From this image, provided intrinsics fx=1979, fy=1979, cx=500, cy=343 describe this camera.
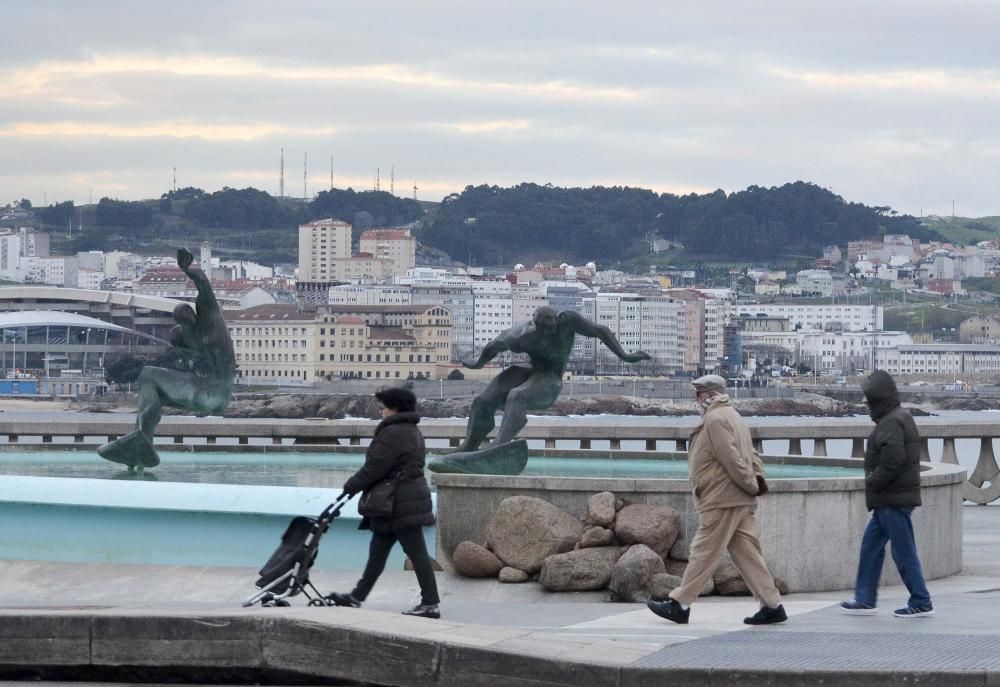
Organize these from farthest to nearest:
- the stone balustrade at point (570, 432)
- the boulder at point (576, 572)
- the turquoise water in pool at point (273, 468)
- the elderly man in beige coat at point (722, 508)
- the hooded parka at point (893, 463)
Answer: the stone balustrade at point (570, 432) → the turquoise water in pool at point (273, 468) → the boulder at point (576, 572) → the hooded parka at point (893, 463) → the elderly man in beige coat at point (722, 508)

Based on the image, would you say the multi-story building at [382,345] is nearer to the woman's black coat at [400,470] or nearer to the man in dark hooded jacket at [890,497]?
the man in dark hooded jacket at [890,497]

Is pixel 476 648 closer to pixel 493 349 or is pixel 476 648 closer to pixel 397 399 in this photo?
pixel 397 399

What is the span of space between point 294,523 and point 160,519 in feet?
11.1

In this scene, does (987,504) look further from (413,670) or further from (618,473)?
(413,670)

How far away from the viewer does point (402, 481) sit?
28.1 ft

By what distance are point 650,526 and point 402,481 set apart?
2.38m

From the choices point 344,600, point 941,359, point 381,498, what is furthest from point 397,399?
point 941,359

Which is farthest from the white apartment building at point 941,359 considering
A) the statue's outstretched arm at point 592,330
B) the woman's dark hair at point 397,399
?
the woman's dark hair at point 397,399

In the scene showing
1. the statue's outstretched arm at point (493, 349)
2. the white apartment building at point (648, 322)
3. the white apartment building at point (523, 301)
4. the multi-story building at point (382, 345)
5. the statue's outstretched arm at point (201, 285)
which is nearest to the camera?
the statue's outstretched arm at point (493, 349)

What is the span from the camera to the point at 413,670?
24.5ft

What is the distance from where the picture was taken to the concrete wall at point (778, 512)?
10703 mm

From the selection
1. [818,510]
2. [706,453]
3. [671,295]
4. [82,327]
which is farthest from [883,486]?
[671,295]

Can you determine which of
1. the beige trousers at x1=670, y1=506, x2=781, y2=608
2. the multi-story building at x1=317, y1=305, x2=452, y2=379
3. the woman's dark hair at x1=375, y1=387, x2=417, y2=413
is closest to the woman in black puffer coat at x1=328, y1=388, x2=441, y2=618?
the woman's dark hair at x1=375, y1=387, x2=417, y2=413

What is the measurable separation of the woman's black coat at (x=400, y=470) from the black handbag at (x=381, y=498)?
20mm
